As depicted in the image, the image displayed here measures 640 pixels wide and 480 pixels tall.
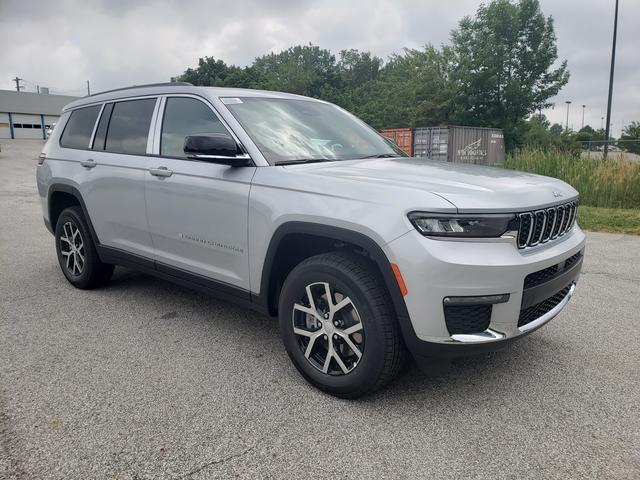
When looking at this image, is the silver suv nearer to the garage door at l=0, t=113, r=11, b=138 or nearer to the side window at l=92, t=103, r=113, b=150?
the side window at l=92, t=103, r=113, b=150

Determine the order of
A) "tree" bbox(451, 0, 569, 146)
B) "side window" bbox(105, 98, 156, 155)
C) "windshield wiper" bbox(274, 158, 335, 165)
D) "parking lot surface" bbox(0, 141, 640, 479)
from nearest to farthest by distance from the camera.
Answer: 1. "parking lot surface" bbox(0, 141, 640, 479)
2. "windshield wiper" bbox(274, 158, 335, 165)
3. "side window" bbox(105, 98, 156, 155)
4. "tree" bbox(451, 0, 569, 146)

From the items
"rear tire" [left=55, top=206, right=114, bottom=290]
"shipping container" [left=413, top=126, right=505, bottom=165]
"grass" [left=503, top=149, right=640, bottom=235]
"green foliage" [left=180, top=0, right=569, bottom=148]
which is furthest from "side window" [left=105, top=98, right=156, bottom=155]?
"green foliage" [left=180, top=0, right=569, bottom=148]

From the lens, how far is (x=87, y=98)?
5078mm

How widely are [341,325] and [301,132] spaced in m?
1.50

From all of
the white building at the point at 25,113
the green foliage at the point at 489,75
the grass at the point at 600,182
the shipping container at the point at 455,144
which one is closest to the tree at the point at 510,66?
the green foliage at the point at 489,75

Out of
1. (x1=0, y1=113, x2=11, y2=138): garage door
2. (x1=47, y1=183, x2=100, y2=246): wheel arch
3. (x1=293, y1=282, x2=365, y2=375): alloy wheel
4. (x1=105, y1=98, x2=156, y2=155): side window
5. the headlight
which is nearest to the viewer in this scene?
the headlight

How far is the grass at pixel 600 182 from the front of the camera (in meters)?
9.50

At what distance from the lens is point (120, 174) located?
4207 mm

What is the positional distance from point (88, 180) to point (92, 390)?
2.25m

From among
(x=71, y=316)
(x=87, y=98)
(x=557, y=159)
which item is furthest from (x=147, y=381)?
(x=557, y=159)

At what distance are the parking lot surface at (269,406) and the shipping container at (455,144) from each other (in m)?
24.0

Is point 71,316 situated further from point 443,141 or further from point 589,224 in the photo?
point 443,141

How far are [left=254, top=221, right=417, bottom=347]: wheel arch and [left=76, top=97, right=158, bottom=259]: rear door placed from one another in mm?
1359

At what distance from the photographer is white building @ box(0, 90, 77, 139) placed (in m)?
58.8
